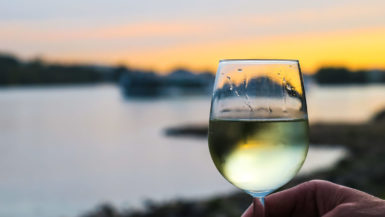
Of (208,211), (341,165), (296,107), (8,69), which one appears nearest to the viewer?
(296,107)

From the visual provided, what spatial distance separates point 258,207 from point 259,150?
0.48ft

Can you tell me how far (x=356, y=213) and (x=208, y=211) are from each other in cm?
682

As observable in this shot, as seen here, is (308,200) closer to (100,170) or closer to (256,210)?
(256,210)

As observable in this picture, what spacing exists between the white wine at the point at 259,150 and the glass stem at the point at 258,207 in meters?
0.02

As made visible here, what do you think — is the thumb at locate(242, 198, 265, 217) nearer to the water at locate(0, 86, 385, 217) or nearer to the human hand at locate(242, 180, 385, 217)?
the human hand at locate(242, 180, 385, 217)

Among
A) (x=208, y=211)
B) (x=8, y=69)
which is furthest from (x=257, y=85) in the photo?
(x=8, y=69)

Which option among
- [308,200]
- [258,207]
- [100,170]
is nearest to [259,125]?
[258,207]

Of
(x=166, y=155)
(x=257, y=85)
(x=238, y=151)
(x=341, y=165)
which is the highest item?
(x=257, y=85)

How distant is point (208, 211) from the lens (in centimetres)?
793

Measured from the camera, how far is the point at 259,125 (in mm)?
1284

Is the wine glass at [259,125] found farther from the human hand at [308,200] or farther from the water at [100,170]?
the water at [100,170]

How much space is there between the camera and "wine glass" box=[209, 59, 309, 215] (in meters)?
1.29

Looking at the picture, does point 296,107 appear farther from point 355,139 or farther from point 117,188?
point 355,139

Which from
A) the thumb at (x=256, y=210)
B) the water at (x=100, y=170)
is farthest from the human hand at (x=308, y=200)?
the water at (x=100, y=170)
